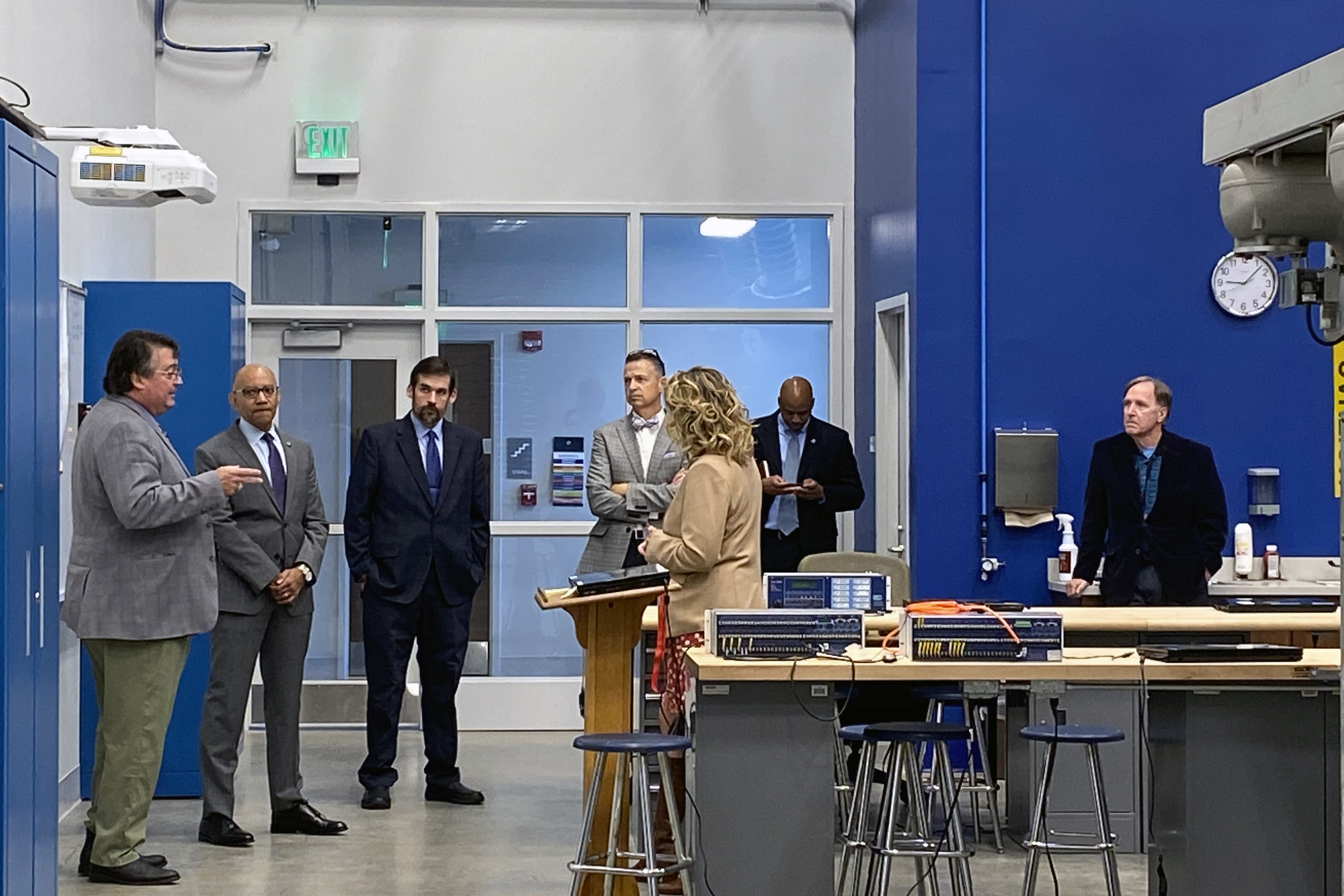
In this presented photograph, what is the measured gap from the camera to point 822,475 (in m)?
7.86

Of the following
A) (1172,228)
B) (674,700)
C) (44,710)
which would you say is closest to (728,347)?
(1172,228)

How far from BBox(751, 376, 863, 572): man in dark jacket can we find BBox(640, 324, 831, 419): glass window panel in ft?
4.79

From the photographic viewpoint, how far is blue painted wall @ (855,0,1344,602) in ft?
25.4

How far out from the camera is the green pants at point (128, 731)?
5535mm

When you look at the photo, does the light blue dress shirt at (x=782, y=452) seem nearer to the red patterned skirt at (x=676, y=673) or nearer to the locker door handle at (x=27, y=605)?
the red patterned skirt at (x=676, y=673)

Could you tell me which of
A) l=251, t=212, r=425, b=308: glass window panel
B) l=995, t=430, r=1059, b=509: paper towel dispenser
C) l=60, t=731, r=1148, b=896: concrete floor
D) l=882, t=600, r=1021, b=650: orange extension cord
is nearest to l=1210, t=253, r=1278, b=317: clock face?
l=995, t=430, r=1059, b=509: paper towel dispenser

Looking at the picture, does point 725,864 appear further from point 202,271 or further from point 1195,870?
point 202,271

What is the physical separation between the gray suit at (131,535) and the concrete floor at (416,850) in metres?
0.93

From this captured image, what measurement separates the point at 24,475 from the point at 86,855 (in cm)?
166

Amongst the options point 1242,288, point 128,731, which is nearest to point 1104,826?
point 128,731

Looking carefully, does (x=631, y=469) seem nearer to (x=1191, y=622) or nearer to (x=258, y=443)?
(x=258, y=443)

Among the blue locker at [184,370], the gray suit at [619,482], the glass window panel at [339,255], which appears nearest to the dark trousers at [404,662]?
the gray suit at [619,482]

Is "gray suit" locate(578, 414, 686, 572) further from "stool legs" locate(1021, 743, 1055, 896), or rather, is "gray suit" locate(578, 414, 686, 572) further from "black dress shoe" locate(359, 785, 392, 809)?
"stool legs" locate(1021, 743, 1055, 896)

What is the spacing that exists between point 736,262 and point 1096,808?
4941mm
